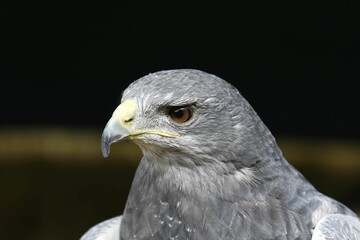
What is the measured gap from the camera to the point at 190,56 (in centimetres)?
772

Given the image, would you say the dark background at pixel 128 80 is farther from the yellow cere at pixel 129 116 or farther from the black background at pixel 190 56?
the yellow cere at pixel 129 116

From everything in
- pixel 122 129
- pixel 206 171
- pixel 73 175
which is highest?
pixel 122 129

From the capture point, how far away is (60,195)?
746 centimetres

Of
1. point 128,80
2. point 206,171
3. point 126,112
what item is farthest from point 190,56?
point 126,112

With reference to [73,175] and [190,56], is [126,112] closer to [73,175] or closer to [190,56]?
[73,175]

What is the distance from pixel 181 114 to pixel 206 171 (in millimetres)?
310

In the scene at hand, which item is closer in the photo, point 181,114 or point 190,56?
point 181,114

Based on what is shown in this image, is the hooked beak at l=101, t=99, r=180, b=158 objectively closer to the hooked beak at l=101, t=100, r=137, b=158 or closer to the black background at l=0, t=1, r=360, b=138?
the hooked beak at l=101, t=100, r=137, b=158

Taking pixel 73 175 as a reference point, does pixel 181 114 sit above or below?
above

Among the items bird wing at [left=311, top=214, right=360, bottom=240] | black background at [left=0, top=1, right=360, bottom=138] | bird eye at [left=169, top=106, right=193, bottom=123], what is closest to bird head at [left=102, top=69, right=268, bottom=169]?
bird eye at [left=169, top=106, right=193, bottom=123]

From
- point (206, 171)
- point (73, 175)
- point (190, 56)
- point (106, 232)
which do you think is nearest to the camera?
point (206, 171)

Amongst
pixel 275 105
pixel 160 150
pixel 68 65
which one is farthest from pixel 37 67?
pixel 160 150

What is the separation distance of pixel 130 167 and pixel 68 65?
111cm

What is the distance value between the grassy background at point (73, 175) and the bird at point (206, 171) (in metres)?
3.18
